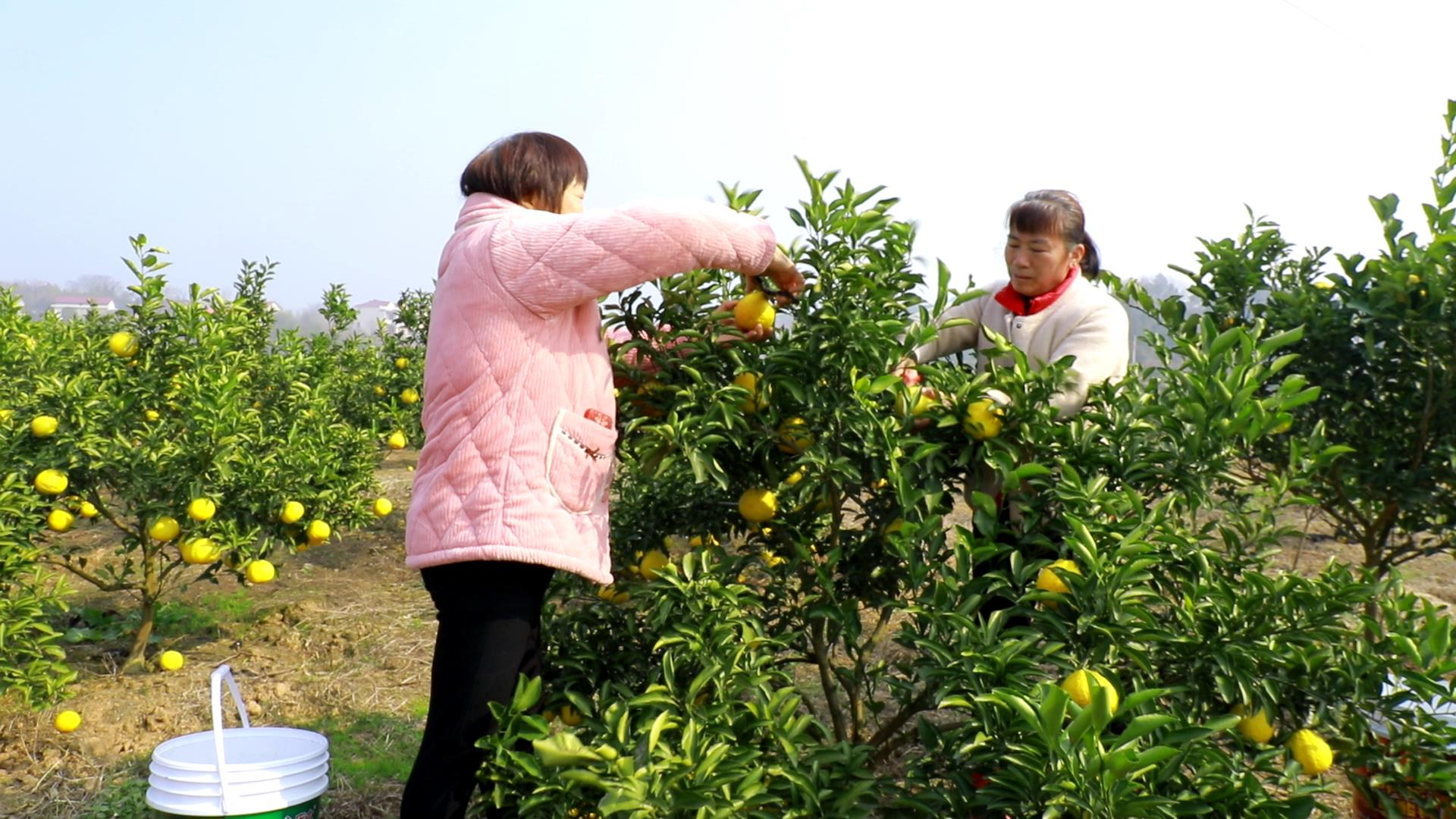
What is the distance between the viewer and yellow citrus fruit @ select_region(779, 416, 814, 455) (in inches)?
77.9

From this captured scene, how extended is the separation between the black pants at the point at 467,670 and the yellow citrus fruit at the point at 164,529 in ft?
6.88

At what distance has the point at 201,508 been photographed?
3553 mm

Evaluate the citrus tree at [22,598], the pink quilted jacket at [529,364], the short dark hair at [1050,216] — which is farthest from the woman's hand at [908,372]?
the citrus tree at [22,598]

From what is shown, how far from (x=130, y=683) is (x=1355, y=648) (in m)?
3.70

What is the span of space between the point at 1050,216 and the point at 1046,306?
0.18m

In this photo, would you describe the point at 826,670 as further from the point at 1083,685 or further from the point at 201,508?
the point at 201,508

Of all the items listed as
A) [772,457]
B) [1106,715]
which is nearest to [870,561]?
[772,457]

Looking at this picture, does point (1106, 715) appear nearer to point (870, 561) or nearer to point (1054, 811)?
point (1054, 811)

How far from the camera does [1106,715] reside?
4.70 feet

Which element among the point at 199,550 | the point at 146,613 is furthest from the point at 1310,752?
the point at 146,613

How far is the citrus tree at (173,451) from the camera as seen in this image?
365 cm

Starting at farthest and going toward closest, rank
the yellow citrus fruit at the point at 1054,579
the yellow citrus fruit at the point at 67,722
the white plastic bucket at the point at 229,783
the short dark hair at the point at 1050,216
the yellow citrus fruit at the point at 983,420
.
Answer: the yellow citrus fruit at the point at 67,722 < the short dark hair at the point at 1050,216 < the white plastic bucket at the point at 229,783 < the yellow citrus fruit at the point at 983,420 < the yellow citrus fruit at the point at 1054,579

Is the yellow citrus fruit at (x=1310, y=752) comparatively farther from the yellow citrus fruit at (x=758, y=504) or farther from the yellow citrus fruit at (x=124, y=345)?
the yellow citrus fruit at (x=124, y=345)

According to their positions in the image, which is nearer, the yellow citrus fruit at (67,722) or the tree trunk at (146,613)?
the yellow citrus fruit at (67,722)
